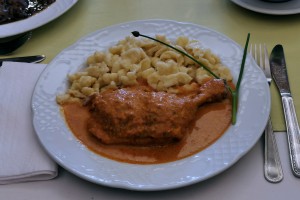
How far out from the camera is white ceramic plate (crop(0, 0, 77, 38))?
157cm

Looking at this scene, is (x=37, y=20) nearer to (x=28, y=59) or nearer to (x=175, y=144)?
(x=28, y=59)

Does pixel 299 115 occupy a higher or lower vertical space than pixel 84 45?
lower

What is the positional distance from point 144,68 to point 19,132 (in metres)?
0.46

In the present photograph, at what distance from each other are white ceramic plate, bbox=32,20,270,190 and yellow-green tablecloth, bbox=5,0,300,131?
0.15 m

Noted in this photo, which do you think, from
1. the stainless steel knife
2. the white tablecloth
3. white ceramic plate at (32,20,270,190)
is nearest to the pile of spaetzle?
white ceramic plate at (32,20,270,190)

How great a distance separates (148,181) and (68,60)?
61 centimetres

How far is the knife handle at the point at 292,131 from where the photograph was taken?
3.44ft

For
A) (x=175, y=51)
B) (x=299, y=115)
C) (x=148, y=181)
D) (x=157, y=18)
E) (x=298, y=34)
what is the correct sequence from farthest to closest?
(x=157, y=18), (x=298, y=34), (x=175, y=51), (x=299, y=115), (x=148, y=181)

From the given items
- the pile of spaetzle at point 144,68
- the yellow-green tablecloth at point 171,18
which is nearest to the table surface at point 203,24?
the yellow-green tablecloth at point 171,18

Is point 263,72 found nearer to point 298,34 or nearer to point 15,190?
point 298,34

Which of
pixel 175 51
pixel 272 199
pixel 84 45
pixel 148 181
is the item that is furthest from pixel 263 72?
pixel 84 45

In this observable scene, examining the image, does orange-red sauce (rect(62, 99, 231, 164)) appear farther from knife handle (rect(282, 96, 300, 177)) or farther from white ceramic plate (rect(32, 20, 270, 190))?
knife handle (rect(282, 96, 300, 177))

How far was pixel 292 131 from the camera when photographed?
112 centimetres

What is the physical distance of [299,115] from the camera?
118cm
